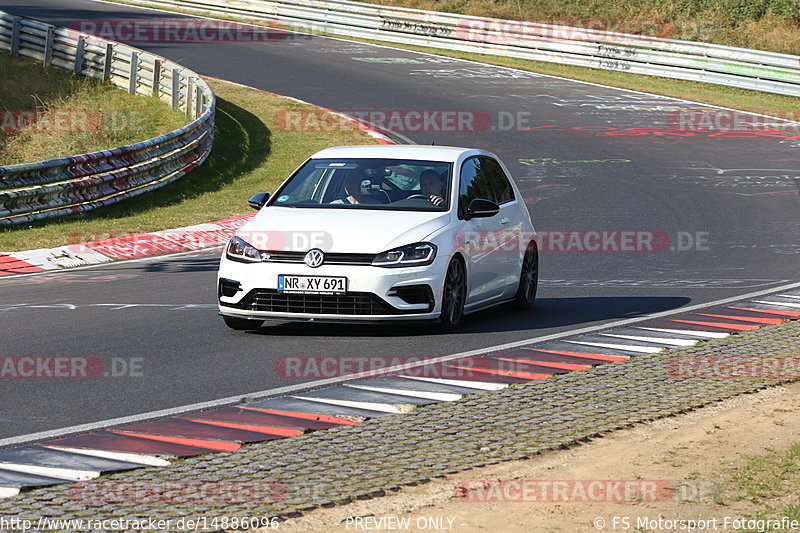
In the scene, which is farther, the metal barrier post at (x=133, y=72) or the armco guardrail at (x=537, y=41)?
the armco guardrail at (x=537, y=41)

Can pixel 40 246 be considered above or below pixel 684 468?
below

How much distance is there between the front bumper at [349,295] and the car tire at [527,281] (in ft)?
7.14

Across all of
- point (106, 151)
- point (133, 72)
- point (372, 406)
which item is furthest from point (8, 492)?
point (133, 72)

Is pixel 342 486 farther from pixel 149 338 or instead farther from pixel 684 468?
pixel 149 338

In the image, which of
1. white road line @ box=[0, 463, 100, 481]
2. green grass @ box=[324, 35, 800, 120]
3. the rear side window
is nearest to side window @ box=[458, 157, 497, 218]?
the rear side window

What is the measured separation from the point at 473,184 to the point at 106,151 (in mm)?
9154

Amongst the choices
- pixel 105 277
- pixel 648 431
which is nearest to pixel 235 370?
pixel 648 431

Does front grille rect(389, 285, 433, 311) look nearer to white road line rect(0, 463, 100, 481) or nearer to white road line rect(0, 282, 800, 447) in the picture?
white road line rect(0, 282, 800, 447)

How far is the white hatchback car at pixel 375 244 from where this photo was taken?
10.6 meters

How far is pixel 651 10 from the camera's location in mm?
48812

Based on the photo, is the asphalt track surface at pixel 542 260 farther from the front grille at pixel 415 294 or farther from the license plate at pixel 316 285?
the license plate at pixel 316 285

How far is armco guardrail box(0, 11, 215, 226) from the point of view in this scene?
1817cm

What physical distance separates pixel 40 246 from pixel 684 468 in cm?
1159
